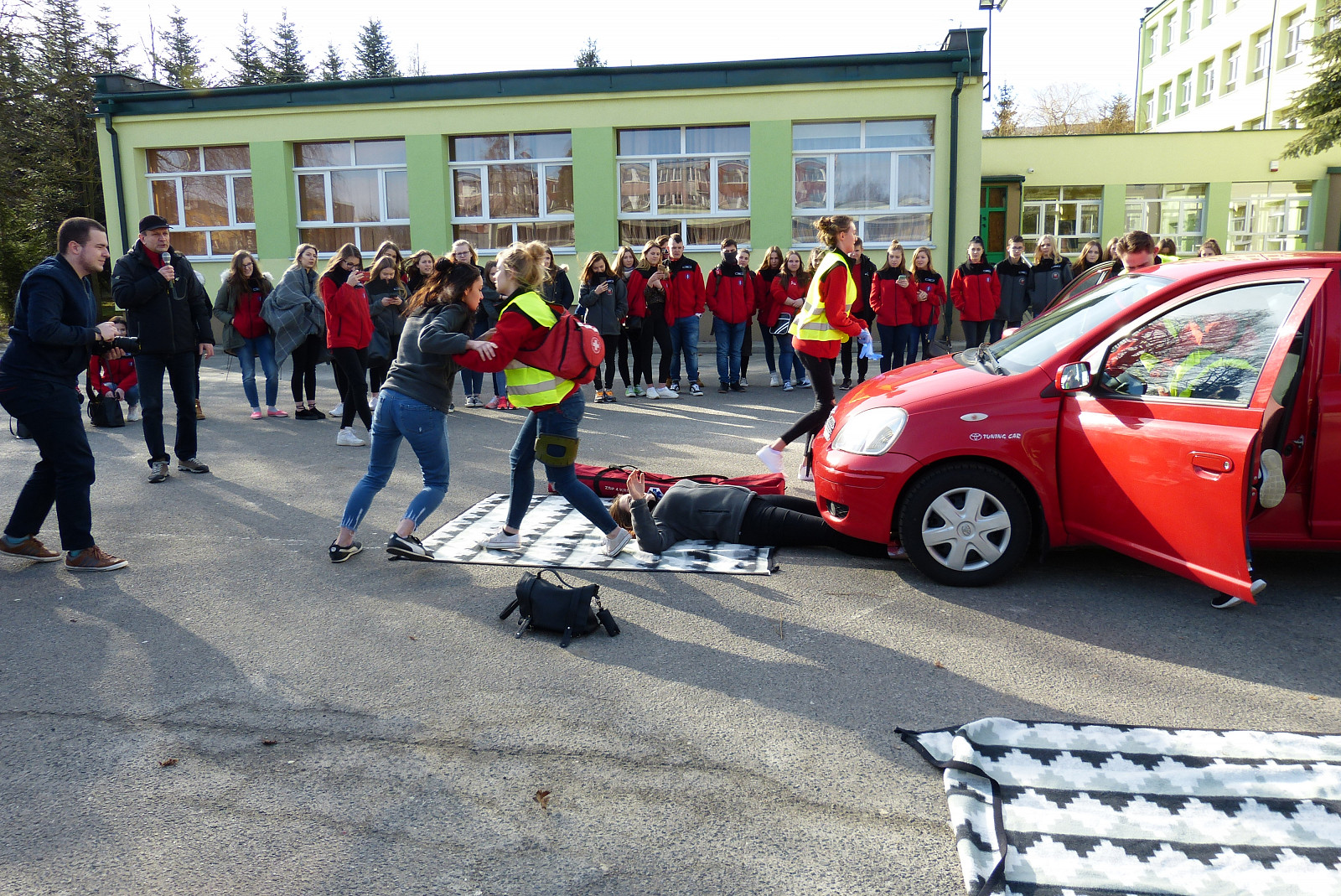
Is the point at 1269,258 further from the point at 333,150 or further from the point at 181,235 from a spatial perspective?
the point at 181,235

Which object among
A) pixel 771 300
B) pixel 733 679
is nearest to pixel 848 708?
pixel 733 679

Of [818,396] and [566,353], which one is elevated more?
[566,353]

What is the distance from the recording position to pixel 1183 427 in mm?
4484

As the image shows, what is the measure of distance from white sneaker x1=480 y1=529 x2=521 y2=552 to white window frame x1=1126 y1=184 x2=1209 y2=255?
83.1 feet

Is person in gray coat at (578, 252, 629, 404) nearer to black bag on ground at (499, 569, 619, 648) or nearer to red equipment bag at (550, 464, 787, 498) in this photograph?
red equipment bag at (550, 464, 787, 498)

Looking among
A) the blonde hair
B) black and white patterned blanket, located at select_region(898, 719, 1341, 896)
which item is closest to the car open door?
black and white patterned blanket, located at select_region(898, 719, 1341, 896)

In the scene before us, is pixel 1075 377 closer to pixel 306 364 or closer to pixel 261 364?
pixel 306 364

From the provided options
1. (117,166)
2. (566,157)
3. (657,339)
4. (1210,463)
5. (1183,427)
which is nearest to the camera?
(1210,463)

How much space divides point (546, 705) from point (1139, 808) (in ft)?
7.08

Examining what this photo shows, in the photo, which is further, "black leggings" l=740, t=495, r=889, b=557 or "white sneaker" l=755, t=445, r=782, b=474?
"white sneaker" l=755, t=445, r=782, b=474

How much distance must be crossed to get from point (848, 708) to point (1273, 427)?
8.32 ft

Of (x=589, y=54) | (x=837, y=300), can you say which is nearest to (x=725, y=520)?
(x=837, y=300)

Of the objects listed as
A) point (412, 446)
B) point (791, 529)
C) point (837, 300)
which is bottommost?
point (791, 529)

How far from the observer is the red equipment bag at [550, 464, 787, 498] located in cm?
655
